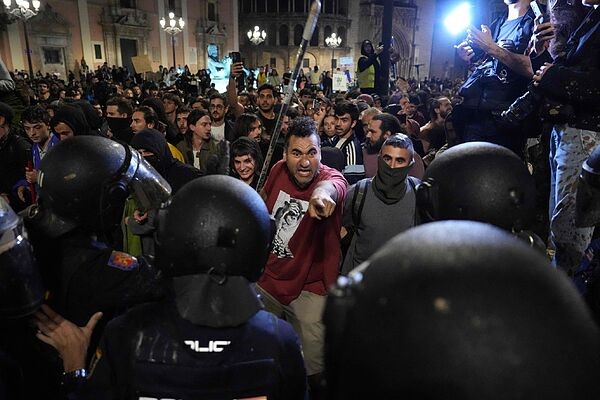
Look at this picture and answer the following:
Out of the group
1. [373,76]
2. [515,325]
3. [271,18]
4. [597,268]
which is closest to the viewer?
[515,325]

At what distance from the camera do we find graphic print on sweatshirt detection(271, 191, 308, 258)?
10.1 ft

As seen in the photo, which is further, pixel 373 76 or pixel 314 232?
pixel 373 76

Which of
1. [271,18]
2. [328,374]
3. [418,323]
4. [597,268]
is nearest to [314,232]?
[597,268]

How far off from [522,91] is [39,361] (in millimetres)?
4131

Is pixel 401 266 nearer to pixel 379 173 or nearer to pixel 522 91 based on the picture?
pixel 379 173

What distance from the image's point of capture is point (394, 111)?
334 inches

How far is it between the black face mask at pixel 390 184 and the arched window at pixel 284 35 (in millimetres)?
44768

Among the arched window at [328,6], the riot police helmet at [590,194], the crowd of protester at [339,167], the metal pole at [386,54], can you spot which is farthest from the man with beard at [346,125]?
the arched window at [328,6]

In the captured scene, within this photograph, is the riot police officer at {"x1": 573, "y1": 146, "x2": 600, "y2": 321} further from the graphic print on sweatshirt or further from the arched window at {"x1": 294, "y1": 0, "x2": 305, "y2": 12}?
the arched window at {"x1": 294, "y1": 0, "x2": 305, "y2": 12}

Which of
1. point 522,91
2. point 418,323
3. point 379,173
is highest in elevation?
point 522,91

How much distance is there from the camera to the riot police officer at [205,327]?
151 cm

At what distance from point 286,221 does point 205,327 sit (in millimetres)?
1582

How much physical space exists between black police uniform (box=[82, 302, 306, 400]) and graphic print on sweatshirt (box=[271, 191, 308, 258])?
1.39 metres

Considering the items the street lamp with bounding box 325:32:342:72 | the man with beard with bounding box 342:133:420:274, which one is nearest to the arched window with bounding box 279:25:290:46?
the street lamp with bounding box 325:32:342:72
